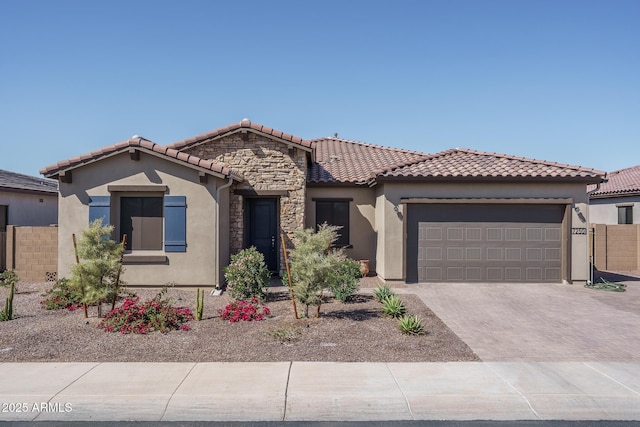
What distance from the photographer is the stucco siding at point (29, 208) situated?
1631cm

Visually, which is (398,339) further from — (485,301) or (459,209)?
(459,209)

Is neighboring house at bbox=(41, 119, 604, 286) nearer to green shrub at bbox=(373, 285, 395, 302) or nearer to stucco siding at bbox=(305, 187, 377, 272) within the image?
stucco siding at bbox=(305, 187, 377, 272)

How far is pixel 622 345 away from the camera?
22.6 ft

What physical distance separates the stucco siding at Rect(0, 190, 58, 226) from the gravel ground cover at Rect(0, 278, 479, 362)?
9.77 m

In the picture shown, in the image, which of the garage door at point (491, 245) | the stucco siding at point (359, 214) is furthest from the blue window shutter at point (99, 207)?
the garage door at point (491, 245)

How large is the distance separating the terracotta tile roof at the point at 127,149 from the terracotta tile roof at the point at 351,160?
3.86 metres

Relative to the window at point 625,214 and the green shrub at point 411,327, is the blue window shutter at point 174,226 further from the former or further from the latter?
the window at point 625,214

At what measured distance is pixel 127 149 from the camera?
427 inches

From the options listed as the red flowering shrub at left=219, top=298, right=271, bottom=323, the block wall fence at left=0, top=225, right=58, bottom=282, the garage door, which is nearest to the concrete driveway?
the garage door

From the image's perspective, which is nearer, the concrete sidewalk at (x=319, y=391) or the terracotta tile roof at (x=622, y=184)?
the concrete sidewalk at (x=319, y=391)

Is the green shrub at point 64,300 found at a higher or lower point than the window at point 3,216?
lower

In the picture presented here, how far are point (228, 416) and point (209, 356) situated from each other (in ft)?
6.37

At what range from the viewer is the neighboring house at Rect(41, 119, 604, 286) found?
10.9 meters

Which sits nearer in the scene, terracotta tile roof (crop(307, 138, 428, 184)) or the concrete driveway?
the concrete driveway
